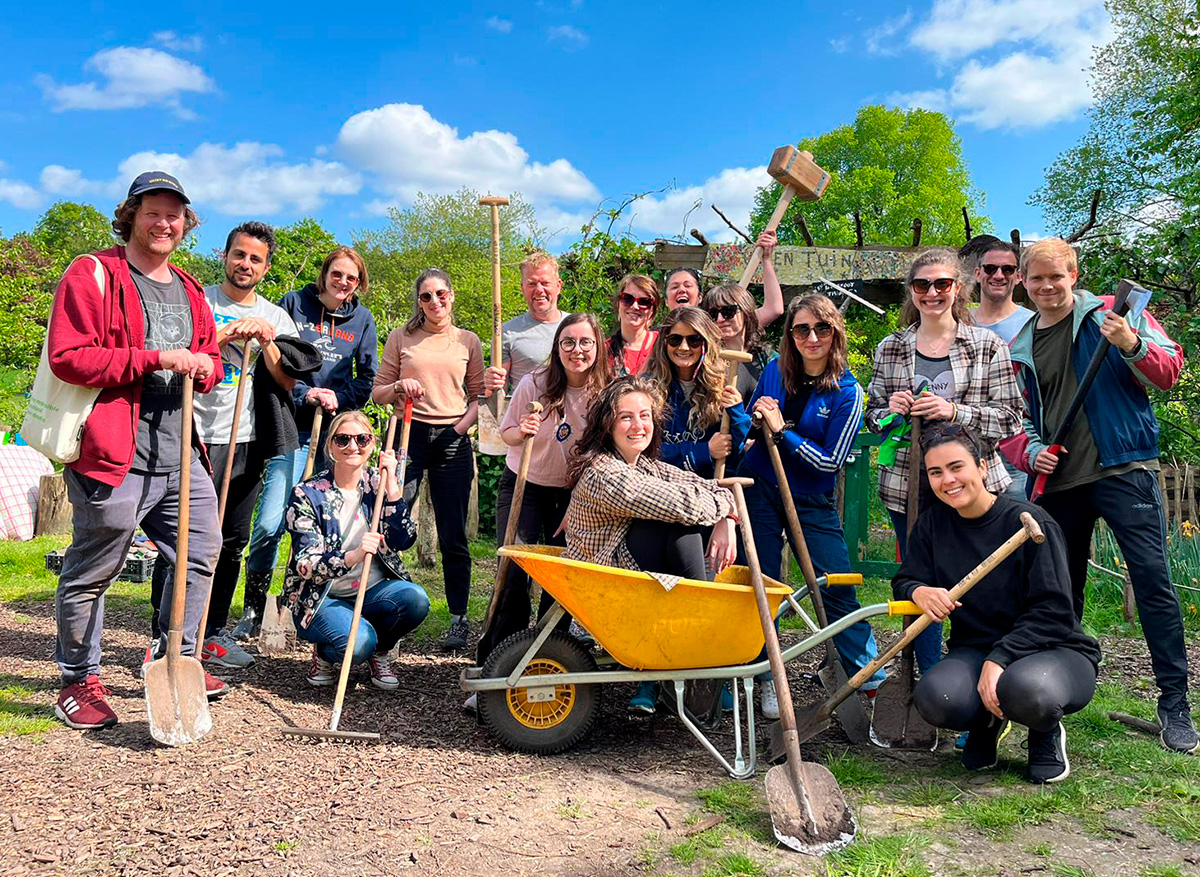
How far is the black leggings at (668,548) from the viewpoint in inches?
116

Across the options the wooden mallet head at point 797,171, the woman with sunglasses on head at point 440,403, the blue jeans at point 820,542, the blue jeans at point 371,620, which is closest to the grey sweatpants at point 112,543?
the blue jeans at point 371,620

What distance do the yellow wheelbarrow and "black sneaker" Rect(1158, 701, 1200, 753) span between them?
114cm

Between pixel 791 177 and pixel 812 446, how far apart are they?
1.38 meters

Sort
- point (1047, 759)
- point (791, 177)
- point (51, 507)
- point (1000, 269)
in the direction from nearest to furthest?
point (1047, 759) → point (1000, 269) → point (791, 177) → point (51, 507)

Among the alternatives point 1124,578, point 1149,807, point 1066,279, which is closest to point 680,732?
point 1149,807

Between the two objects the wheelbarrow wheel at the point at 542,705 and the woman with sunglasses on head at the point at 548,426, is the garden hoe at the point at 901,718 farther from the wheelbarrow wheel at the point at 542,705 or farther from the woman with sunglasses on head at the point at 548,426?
the woman with sunglasses on head at the point at 548,426

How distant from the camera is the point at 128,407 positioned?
9.64 ft

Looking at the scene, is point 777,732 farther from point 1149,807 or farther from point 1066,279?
point 1066,279

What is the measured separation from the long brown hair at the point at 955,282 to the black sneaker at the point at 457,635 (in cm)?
245

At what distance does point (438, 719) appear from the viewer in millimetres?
3250

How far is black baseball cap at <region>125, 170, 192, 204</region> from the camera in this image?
9.73 feet

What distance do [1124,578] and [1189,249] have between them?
241cm

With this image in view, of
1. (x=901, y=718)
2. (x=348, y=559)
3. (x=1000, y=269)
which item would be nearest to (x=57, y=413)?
(x=348, y=559)

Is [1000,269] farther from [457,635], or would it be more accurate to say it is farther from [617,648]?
[457,635]
